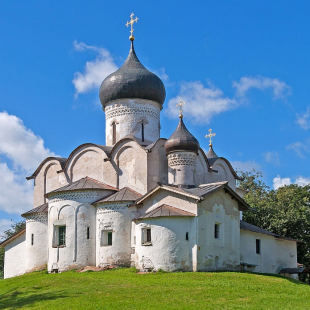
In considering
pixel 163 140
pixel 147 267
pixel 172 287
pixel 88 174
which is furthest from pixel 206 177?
pixel 172 287

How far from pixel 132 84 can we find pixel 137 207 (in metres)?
6.50

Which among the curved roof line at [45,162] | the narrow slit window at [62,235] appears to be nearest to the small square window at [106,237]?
the narrow slit window at [62,235]

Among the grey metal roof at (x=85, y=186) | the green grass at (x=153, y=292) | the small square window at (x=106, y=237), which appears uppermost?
the grey metal roof at (x=85, y=186)

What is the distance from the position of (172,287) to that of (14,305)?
4.46 meters

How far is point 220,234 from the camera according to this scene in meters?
20.2

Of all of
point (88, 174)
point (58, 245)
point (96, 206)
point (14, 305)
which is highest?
point (88, 174)

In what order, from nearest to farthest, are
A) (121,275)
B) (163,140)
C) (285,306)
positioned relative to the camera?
(285,306) → (121,275) → (163,140)

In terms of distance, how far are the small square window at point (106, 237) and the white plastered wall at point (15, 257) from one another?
5.41 metres

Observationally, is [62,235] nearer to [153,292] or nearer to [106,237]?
[106,237]

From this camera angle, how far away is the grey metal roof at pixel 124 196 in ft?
68.5

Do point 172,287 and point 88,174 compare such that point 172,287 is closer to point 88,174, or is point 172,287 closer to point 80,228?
point 80,228

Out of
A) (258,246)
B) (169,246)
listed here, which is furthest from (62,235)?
(258,246)

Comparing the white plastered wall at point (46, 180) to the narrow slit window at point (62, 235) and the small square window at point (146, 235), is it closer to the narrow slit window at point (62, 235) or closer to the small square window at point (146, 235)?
the narrow slit window at point (62, 235)

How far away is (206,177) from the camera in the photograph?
970 inches
